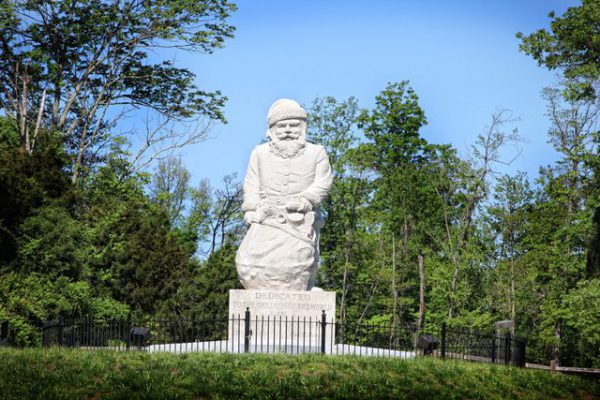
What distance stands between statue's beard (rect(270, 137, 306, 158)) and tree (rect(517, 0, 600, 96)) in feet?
27.3

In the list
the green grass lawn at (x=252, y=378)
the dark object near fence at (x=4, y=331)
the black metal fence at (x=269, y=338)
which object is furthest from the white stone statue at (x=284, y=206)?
the dark object near fence at (x=4, y=331)

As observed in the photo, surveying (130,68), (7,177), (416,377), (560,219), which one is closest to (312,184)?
(416,377)

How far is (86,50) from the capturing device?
31.8m

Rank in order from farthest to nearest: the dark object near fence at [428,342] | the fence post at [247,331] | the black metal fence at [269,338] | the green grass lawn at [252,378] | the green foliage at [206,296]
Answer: the green foliage at [206,296] < the dark object near fence at [428,342] < the black metal fence at [269,338] < the fence post at [247,331] < the green grass lawn at [252,378]

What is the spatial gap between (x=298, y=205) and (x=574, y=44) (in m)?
10.0

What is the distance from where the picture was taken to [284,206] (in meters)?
20.7

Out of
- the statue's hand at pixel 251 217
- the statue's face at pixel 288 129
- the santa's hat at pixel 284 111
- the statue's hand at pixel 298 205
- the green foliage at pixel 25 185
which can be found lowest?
the statue's hand at pixel 251 217

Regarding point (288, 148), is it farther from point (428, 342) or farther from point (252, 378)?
point (252, 378)

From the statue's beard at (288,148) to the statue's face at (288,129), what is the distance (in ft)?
0.31

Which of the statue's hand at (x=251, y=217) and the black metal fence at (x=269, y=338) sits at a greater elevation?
the statue's hand at (x=251, y=217)

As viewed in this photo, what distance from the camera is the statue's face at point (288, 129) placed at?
2116 centimetres

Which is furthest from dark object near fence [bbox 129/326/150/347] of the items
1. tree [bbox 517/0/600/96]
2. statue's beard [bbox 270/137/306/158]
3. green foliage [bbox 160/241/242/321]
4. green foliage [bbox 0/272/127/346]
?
tree [bbox 517/0/600/96]

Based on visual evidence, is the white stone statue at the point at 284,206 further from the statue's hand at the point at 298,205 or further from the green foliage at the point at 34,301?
the green foliage at the point at 34,301

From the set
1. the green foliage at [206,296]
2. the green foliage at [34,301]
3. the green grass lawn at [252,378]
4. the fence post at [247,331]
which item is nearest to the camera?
the green grass lawn at [252,378]
